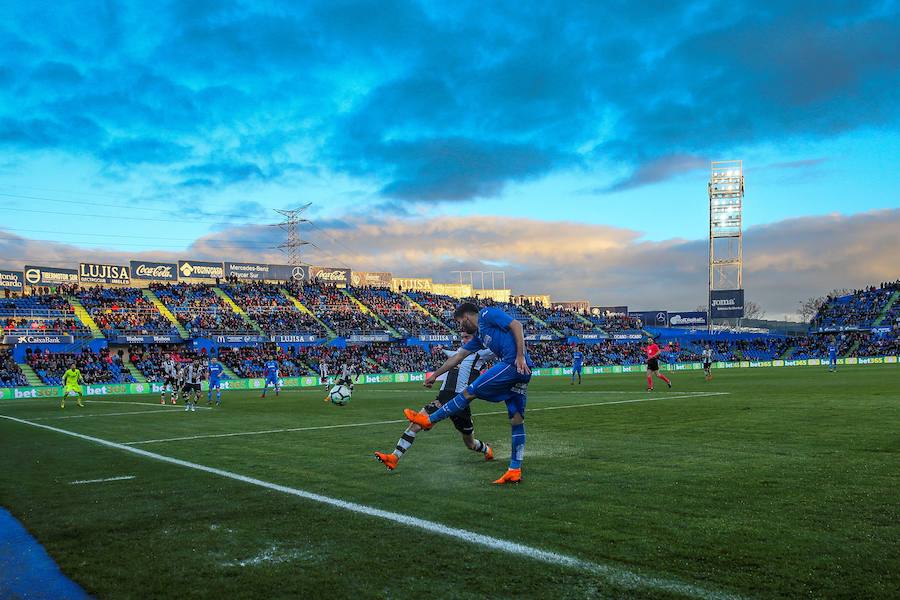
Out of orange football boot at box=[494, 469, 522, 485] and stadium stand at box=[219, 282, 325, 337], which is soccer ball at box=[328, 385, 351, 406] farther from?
stadium stand at box=[219, 282, 325, 337]

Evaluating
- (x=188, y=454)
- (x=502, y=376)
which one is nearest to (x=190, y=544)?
(x=502, y=376)

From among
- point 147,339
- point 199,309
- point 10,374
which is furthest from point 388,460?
point 199,309

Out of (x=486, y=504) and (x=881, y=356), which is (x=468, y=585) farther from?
(x=881, y=356)

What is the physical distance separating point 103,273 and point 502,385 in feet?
217

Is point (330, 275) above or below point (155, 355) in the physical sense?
above

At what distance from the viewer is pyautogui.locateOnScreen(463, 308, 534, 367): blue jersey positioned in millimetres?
8000

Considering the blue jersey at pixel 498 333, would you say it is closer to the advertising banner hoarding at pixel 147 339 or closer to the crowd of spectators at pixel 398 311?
the advertising banner hoarding at pixel 147 339

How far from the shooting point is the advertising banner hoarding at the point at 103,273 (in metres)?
63.1

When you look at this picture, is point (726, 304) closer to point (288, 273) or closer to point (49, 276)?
point (288, 273)

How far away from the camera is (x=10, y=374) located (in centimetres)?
4150

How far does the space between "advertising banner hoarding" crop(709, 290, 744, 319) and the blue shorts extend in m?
80.2

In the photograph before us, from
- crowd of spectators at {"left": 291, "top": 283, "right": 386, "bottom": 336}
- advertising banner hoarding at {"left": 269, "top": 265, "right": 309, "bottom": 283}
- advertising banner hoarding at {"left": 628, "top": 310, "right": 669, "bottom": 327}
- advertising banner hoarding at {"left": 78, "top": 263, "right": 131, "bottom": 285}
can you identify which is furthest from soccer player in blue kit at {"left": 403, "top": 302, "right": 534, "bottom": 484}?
advertising banner hoarding at {"left": 628, "top": 310, "right": 669, "bottom": 327}

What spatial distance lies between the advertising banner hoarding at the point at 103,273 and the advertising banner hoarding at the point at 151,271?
28.7 inches

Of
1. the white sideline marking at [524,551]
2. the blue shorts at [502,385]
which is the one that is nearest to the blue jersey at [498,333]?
the blue shorts at [502,385]
